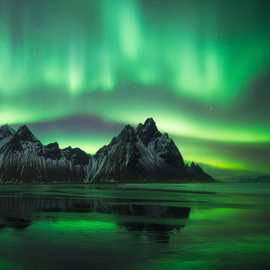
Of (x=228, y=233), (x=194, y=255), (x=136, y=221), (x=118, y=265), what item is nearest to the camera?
(x=118, y=265)

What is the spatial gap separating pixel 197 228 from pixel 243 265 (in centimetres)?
1579

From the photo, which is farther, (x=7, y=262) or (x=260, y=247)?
(x=260, y=247)

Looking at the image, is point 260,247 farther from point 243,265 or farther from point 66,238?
point 66,238

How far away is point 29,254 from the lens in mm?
25656

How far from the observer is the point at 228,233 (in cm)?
3581

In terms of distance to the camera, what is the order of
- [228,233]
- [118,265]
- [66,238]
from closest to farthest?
[118,265]
[66,238]
[228,233]

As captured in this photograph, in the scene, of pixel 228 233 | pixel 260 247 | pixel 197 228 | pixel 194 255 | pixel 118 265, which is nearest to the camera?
pixel 118 265

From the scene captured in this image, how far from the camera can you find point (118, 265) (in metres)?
22.7

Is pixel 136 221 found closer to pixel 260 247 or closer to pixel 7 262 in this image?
pixel 260 247

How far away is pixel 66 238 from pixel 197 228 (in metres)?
12.0

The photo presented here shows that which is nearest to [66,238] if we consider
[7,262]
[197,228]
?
[7,262]

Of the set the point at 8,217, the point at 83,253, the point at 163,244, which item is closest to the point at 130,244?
the point at 163,244

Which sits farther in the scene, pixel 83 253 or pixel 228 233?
pixel 228 233

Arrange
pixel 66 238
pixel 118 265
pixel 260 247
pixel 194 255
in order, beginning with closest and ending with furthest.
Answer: pixel 118 265
pixel 194 255
pixel 260 247
pixel 66 238
